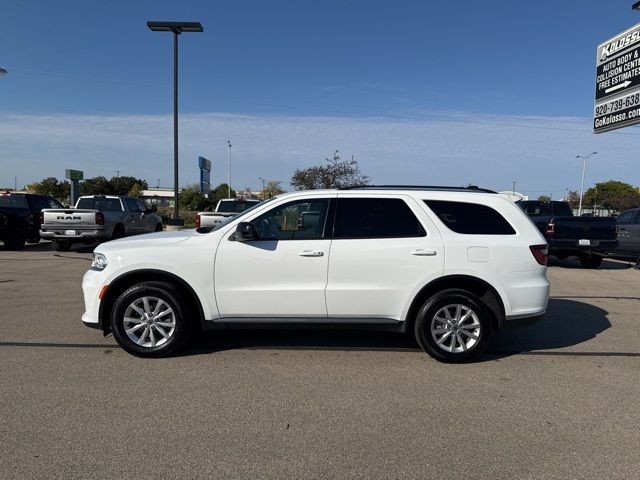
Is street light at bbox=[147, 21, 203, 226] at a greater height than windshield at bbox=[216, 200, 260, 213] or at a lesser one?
greater

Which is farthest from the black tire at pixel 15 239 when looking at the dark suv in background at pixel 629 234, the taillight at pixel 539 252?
the dark suv in background at pixel 629 234

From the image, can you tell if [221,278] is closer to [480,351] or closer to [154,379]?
[154,379]

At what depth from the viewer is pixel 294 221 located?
520cm

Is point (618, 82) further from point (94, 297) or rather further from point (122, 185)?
point (122, 185)

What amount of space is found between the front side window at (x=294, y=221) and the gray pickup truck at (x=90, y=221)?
35.6 feet

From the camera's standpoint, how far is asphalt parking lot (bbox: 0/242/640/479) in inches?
124

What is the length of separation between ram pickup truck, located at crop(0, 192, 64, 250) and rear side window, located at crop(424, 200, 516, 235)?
14207 mm

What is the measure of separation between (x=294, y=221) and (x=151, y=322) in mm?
1801

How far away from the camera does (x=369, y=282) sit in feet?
16.3

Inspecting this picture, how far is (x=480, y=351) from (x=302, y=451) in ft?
8.25

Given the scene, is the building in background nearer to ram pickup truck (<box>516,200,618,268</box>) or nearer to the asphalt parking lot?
ram pickup truck (<box>516,200,618,268</box>)

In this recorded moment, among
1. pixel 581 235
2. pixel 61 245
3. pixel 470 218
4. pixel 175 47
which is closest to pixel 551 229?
pixel 581 235

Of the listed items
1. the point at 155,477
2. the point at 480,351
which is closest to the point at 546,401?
the point at 480,351

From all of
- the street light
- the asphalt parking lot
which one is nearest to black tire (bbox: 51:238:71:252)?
the street light
